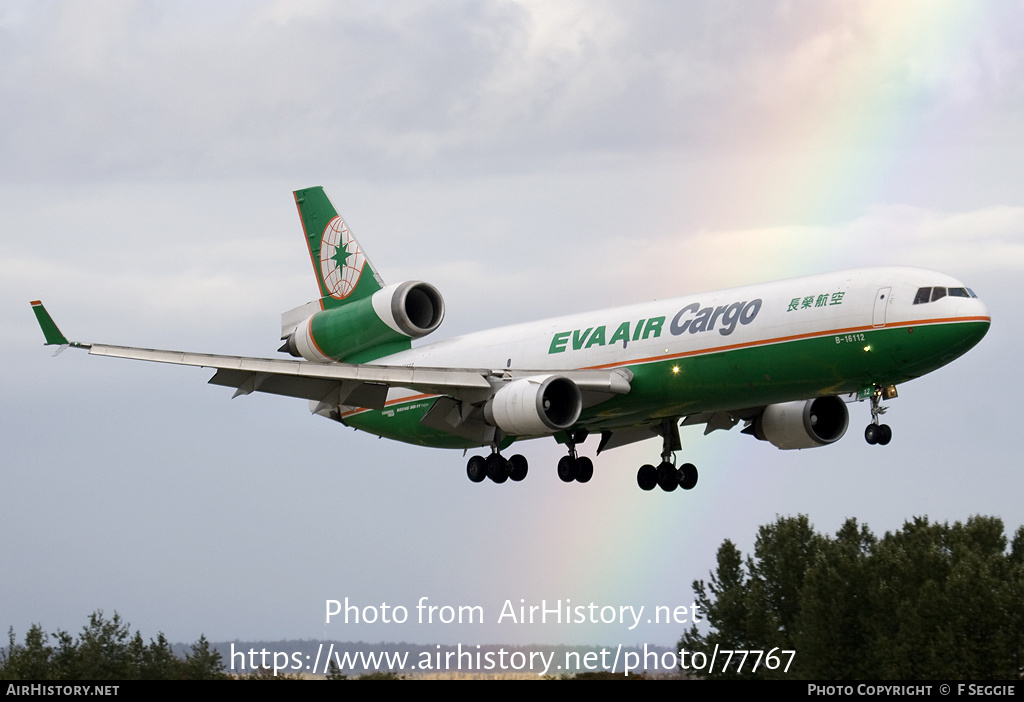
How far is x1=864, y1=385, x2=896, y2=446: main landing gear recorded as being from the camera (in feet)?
124

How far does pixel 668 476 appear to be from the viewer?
47719 millimetres

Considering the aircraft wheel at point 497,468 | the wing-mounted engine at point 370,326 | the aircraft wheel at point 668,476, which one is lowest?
the aircraft wheel at point 497,468

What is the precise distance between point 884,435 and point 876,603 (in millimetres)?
48614

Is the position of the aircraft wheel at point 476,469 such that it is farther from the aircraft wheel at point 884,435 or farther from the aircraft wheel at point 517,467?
the aircraft wheel at point 884,435

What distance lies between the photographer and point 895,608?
83.1 metres

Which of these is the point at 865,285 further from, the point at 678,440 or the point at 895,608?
the point at 895,608

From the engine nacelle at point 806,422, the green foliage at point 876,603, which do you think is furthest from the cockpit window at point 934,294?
the green foliage at point 876,603

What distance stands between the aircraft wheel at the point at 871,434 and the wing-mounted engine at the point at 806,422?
7.94 m

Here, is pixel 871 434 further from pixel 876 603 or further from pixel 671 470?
pixel 876 603

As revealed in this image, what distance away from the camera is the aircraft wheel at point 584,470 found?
153 feet

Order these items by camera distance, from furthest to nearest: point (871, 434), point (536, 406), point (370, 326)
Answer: point (370, 326), point (536, 406), point (871, 434)

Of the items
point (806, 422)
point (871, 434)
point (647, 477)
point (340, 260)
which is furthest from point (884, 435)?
point (340, 260)

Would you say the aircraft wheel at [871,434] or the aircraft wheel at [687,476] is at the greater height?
the aircraft wheel at [687,476]

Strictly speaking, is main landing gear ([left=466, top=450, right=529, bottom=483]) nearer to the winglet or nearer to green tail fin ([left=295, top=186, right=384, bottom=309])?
green tail fin ([left=295, top=186, right=384, bottom=309])
